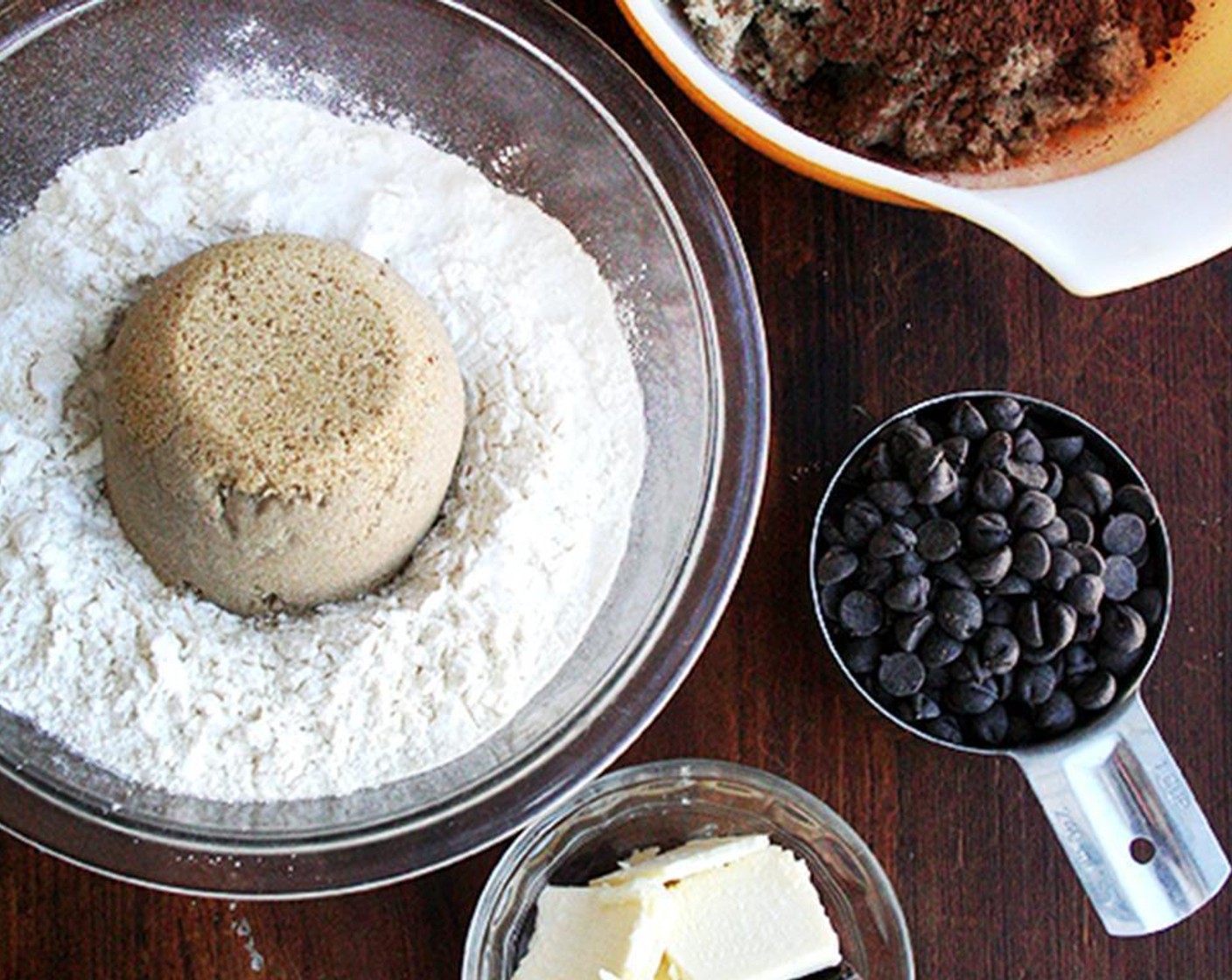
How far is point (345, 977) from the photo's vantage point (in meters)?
1.24

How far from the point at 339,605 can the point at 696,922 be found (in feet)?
1.17

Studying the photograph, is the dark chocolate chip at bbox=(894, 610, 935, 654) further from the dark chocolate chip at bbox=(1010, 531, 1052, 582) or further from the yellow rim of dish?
the yellow rim of dish

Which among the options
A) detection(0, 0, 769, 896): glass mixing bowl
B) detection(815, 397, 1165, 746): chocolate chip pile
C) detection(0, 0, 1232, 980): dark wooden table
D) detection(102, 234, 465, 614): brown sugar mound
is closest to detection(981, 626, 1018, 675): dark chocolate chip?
detection(815, 397, 1165, 746): chocolate chip pile

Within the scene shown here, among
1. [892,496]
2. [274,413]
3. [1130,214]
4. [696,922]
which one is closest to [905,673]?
[892,496]

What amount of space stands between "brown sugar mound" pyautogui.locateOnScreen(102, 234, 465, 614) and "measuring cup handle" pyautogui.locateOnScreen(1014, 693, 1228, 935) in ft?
1.79

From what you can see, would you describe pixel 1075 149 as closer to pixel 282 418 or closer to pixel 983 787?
pixel 983 787

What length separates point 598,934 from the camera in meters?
1.17

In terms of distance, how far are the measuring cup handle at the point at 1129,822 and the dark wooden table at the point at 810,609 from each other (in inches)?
2.8

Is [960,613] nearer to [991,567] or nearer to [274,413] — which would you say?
[991,567]

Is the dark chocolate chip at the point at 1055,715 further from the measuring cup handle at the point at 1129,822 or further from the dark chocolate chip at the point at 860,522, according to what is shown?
the dark chocolate chip at the point at 860,522

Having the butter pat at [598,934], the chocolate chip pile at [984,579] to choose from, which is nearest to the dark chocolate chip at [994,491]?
the chocolate chip pile at [984,579]

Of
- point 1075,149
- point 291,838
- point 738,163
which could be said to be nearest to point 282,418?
point 291,838

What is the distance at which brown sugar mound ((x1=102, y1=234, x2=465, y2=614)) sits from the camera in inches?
38.8

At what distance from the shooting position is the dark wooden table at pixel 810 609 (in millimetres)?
1266
